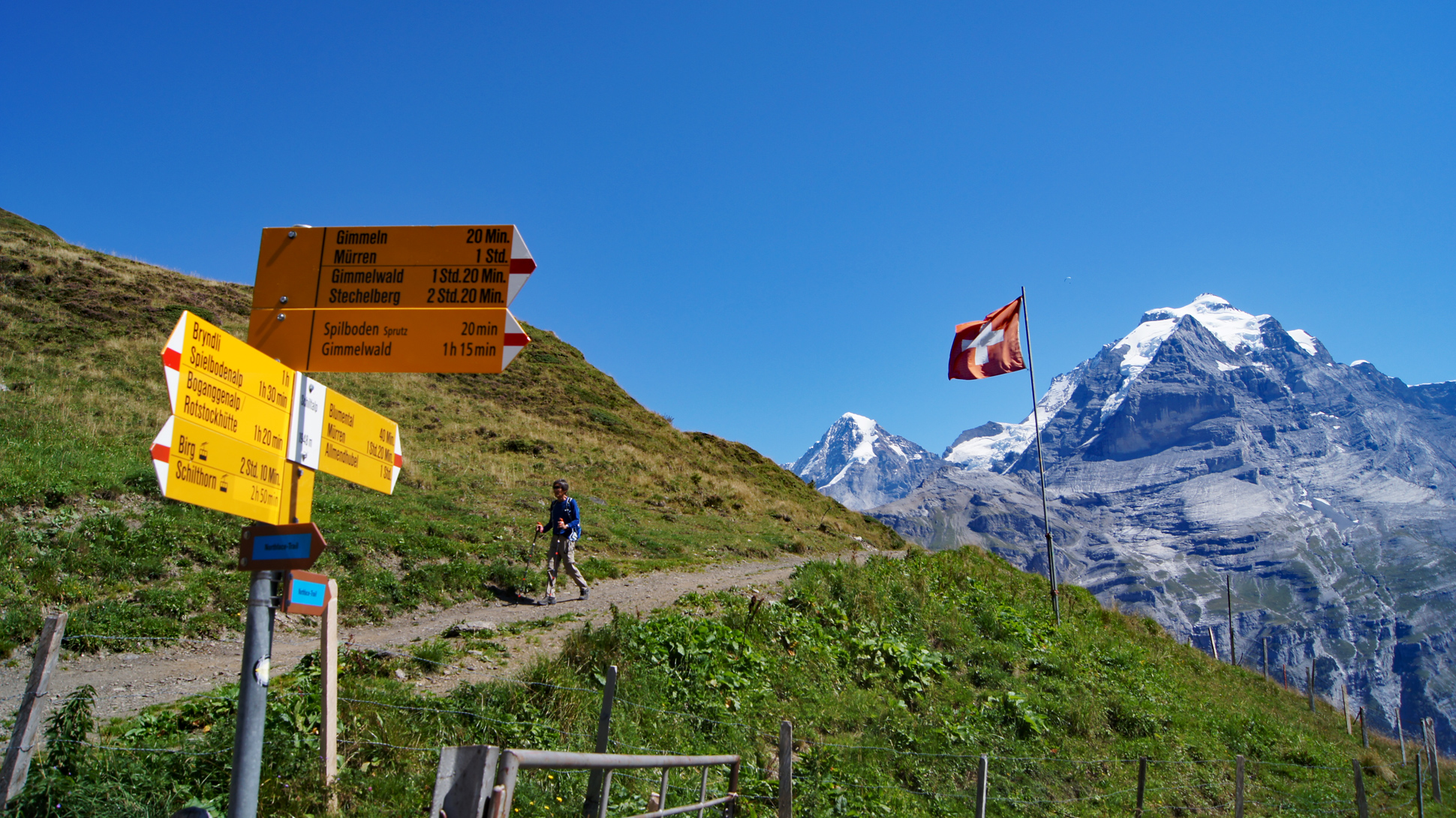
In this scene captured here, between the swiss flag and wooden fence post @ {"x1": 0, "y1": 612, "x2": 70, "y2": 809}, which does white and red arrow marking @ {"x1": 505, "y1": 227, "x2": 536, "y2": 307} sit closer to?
wooden fence post @ {"x1": 0, "y1": 612, "x2": 70, "y2": 809}

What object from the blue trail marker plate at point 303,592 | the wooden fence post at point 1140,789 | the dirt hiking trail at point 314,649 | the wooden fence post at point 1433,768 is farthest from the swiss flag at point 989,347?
the blue trail marker plate at point 303,592

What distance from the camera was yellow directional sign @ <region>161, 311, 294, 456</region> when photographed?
2.69 metres

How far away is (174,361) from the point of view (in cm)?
264

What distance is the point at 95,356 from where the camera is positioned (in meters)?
23.3

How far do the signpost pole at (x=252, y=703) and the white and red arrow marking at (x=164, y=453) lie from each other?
0.52 m

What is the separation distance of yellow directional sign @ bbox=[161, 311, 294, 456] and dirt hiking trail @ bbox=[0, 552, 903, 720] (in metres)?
4.77

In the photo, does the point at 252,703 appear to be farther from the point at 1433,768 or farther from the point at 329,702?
the point at 1433,768

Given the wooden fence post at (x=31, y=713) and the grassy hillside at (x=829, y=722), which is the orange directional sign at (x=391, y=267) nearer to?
the wooden fence post at (x=31, y=713)

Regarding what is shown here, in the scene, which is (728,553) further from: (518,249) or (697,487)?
(518,249)

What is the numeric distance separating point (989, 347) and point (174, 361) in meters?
18.8

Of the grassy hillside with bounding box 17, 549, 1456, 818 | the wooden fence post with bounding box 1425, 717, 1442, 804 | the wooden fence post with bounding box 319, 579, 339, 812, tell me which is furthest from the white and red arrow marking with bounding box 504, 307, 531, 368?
the wooden fence post with bounding box 1425, 717, 1442, 804

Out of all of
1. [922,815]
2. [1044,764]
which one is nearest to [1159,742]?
[1044,764]

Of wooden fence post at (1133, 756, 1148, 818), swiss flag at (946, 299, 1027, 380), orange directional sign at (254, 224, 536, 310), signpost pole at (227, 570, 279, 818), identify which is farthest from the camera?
swiss flag at (946, 299, 1027, 380)

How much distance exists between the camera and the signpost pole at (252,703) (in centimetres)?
281
